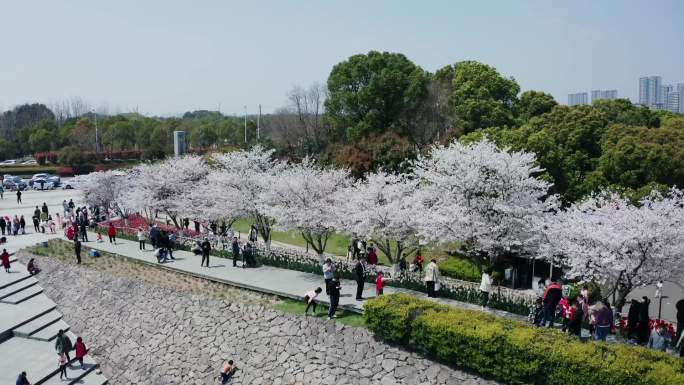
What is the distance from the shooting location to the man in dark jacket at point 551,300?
47.6 ft

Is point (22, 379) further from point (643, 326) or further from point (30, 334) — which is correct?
point (643, 326)

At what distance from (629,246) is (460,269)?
907 centimetres

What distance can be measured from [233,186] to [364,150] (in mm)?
10850

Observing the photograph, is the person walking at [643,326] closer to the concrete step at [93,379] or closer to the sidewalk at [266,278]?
the sidewalk at [266,278]

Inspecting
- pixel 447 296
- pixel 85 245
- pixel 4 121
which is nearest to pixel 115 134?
pixel 4 121

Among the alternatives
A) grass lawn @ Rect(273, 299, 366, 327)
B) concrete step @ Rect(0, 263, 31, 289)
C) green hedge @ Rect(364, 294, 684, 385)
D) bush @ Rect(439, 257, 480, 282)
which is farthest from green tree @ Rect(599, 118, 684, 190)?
concrete step @ Rect(0, 263, 31, 289)

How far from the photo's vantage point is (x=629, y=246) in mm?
14602

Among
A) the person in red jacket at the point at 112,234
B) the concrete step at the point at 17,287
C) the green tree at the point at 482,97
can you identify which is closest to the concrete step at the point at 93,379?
the concrete step at the point at 17,287

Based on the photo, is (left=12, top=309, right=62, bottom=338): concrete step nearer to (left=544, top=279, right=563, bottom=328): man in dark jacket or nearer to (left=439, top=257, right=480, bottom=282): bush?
(left=439, top=257, right=480, bottom=282): bush

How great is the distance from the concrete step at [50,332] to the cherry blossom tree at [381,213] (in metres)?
11.3

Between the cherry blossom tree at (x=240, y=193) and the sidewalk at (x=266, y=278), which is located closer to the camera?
the sidewalk at (x=266, y=278)

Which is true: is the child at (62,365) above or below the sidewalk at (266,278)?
below

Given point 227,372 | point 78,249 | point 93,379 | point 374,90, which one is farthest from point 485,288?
point 374,90

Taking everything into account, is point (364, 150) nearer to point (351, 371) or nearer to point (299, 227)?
point (299, 227)
